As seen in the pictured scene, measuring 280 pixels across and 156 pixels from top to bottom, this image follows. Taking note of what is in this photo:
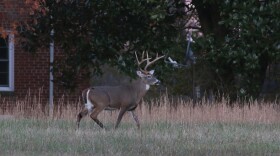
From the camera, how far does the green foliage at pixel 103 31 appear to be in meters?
23.4

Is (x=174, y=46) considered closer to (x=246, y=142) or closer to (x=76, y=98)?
(x=76, y=98)

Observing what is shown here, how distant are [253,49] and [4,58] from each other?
7.78 metres

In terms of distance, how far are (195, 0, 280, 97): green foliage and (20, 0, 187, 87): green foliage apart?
1.36 metres

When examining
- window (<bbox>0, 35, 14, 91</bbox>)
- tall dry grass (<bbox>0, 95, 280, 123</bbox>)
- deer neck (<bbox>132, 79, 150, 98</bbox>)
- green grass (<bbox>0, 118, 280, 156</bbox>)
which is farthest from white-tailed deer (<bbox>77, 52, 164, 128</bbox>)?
window (<bbox>0, 35, 14, 91</bbox>)

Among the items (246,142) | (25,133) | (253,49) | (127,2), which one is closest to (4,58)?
(127,2)

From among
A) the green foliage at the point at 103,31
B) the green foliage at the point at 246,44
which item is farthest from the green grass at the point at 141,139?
the green foliage at the point at 103,31

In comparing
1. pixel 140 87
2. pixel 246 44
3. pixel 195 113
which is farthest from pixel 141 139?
pixel 246 44

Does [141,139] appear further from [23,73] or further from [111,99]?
[23,73]

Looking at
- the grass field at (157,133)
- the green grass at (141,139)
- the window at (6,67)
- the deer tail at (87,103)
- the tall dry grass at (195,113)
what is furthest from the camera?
the window at (6,67)

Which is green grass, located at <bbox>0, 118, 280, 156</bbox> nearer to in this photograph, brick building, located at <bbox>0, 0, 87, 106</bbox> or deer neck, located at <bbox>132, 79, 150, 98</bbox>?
deer neck, located at <bbox>132, 79, 150, 98</bbox>

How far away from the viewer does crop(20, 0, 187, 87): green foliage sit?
23.4m

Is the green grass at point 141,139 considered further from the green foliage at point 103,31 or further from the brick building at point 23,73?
the brick building at point 23,73

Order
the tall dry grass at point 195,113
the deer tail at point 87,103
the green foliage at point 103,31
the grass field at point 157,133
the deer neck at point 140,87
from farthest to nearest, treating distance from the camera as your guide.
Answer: the green foliage at point 103,31, the tall dry grass at point 195,113, the deer neck at point 140,87, the deer tail at point 87,103, the grass field at point 157,133

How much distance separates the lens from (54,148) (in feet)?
43.9
